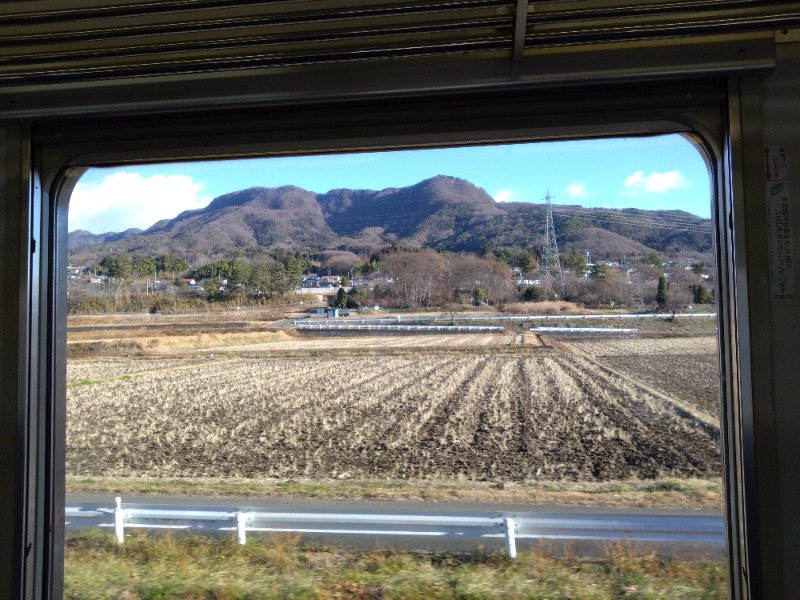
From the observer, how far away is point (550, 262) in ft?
8.82

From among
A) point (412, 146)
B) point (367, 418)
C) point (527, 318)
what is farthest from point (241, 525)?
point (412, 146)

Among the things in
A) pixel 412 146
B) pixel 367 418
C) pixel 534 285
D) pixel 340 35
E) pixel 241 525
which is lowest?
pixel 241 525

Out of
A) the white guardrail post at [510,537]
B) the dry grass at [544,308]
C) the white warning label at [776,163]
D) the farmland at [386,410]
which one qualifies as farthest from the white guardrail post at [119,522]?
the white warning label at [776,163]

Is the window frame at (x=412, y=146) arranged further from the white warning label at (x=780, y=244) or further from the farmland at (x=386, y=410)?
the farmland at (x=386, y=410)

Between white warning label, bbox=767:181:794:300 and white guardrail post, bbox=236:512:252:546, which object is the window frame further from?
white guardrail post, bbox=236:512:252:546

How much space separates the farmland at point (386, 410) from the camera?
288 cm

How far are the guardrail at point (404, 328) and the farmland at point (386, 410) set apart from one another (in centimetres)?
8

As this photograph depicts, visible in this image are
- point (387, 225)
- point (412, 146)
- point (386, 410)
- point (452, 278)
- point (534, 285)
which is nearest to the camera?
point (412, 146)

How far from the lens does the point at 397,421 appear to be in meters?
3.61

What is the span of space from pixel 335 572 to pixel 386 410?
3.21 ft

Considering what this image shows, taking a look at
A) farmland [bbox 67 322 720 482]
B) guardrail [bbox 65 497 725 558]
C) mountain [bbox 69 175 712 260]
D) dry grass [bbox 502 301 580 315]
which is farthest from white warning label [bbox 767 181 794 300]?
guardrail [bbox 65 497 725 558]

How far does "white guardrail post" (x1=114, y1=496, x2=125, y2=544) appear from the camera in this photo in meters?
3.42

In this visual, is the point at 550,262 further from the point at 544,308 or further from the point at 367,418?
the point at 367,418

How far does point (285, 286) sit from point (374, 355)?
68 centimetres
